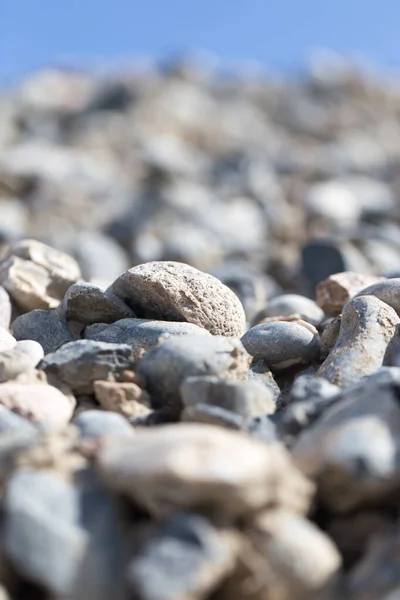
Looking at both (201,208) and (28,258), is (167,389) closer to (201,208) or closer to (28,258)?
(28,258)

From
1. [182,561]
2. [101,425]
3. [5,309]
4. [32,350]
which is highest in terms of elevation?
[182,561]

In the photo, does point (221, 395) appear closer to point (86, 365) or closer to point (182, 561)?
point (86, 365)

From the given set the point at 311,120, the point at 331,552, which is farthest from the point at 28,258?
the point at 311,120

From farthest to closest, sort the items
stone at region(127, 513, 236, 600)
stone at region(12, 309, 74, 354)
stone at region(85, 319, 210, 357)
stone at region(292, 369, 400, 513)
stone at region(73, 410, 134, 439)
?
stone at region(12, 309, 74, 354), stone at region(85, 319, 210, 357), stone at region(73, 410, 134, 439), stone at region(292, 369, 400, 513), stone at region(127, 513, 236, 600)

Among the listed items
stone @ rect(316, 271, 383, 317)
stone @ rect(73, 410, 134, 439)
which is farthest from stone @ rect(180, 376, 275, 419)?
stone @ rect(316, 271, 383, 317)

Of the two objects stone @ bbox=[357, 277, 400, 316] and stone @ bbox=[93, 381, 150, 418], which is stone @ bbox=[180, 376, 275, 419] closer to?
stone @ bbox=[93, 381, 150, 418]

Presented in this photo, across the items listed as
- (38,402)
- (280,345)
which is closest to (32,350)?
(38,402)
